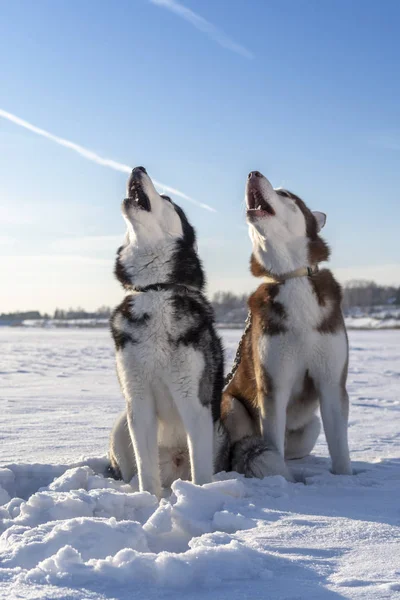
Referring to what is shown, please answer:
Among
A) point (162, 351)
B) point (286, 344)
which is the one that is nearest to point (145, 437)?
point (162, 351)

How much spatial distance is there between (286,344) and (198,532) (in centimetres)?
166

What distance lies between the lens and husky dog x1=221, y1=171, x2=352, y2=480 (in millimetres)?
4145

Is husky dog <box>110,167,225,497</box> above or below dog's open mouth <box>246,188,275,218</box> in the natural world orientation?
below

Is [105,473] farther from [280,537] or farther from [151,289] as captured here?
[280,537]

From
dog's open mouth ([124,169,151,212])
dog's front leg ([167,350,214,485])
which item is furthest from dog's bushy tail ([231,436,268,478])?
dog's open mouth ([124,169,151,212])

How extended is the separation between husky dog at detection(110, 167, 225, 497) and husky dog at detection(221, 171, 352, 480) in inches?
13.7

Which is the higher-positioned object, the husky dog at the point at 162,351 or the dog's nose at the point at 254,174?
the dog's nose at the point at 254,174

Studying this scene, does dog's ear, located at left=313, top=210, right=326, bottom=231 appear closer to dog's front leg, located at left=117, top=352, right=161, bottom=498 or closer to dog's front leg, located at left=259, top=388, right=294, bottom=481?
dog's front leg, located at left=259, top=388, right=294, bottom=481

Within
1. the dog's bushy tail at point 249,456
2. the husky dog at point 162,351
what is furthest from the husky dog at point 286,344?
the husky dog at point 162,351

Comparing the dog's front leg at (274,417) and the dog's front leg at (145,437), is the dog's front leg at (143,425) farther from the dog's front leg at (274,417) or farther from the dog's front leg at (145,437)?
the dog's front leg at (274,417)

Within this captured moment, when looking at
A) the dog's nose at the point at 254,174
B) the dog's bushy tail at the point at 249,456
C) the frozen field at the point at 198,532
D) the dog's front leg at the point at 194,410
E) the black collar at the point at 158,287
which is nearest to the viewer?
the frozen field at the point at 198,532

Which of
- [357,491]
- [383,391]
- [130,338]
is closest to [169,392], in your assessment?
[130,338]

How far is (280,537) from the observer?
2.66 metres

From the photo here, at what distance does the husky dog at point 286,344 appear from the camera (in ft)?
13.6
